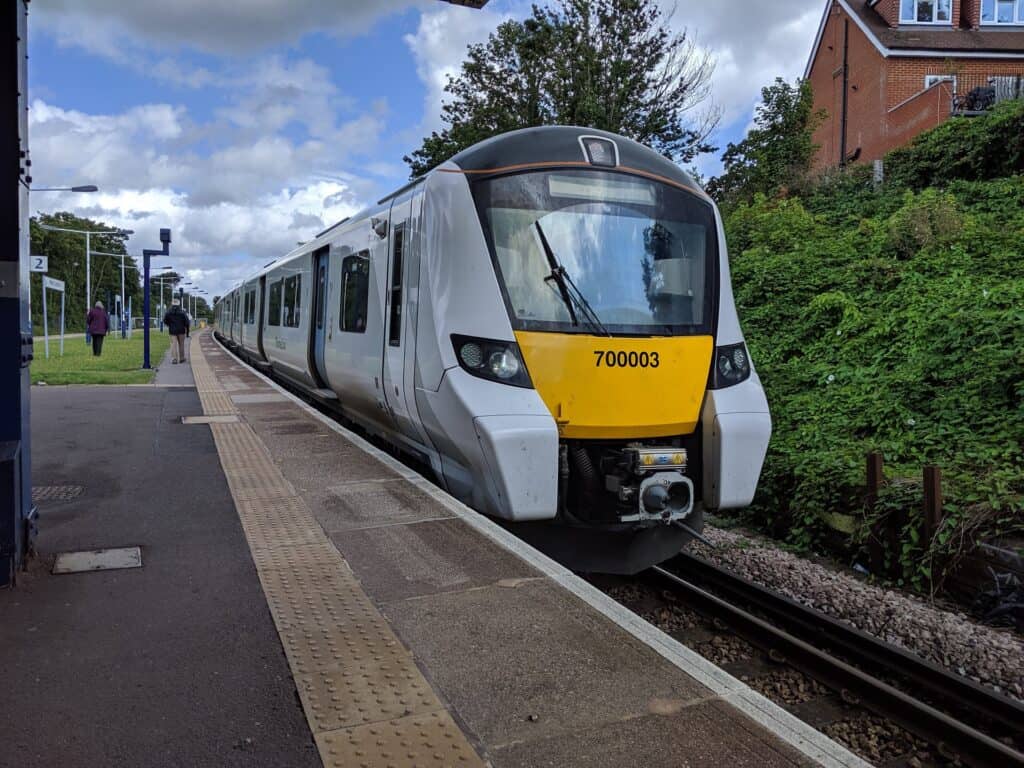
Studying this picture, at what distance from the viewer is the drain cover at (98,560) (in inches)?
169

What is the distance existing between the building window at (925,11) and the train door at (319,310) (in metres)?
24.4

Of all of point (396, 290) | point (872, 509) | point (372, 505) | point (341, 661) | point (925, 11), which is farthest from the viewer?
point (925, 11)

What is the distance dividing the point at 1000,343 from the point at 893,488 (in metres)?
2.22

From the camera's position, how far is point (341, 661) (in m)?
3.17

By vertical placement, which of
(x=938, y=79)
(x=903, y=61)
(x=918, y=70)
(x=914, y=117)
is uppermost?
(x=903, y=61)

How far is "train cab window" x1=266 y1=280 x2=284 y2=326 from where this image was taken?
1473cm

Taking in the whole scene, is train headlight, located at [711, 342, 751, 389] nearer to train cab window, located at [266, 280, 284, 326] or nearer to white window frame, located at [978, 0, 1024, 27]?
train cab window, located at [266, 280, 284, 326]

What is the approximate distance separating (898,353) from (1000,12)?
2429 cm

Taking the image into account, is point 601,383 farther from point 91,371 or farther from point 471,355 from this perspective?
point 91,371

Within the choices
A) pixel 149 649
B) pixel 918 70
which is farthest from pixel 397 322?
pixel 918 70

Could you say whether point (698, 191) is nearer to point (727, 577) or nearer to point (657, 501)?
point (657, 501)

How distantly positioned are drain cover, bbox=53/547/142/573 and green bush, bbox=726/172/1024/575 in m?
5.47

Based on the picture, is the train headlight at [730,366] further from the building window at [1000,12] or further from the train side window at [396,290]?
the building window at [1000,12]

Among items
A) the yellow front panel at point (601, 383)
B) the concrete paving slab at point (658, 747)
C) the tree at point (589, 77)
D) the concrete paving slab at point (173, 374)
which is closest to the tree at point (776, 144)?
the tree at point (589, 77)
